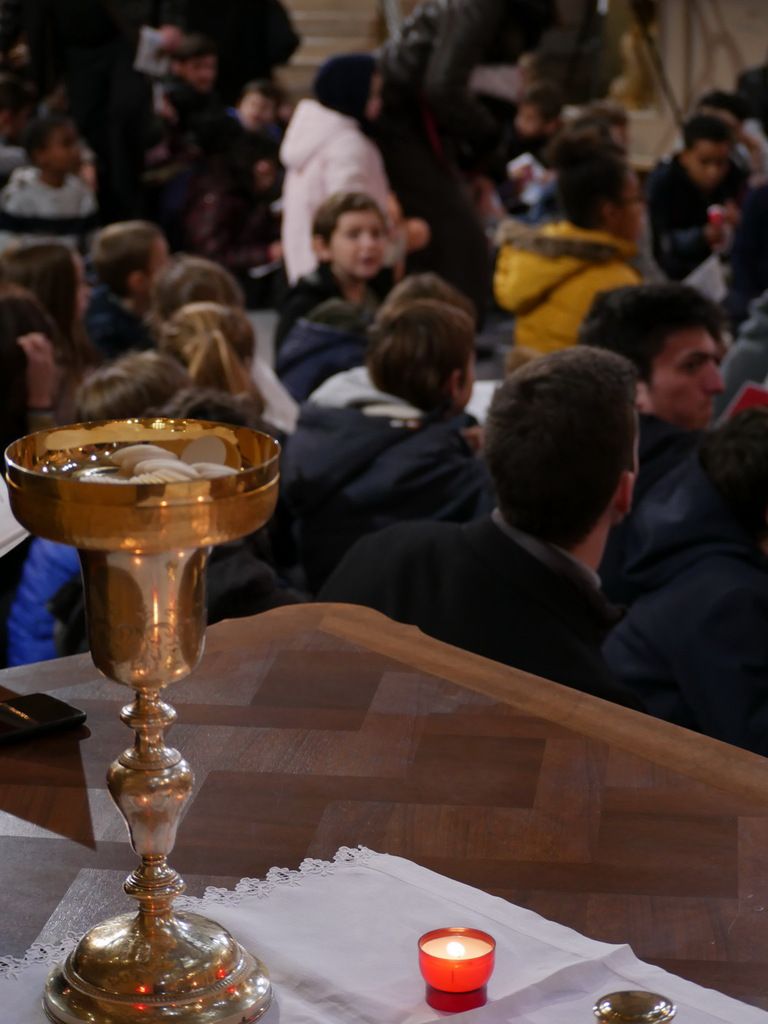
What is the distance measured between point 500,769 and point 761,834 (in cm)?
24

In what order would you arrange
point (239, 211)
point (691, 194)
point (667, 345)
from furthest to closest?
point (239, 211) < point (691, 194) < point (667, 345)

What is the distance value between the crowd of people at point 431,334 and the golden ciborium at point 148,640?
107cm

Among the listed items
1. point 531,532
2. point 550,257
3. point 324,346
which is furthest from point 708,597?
point 550,257

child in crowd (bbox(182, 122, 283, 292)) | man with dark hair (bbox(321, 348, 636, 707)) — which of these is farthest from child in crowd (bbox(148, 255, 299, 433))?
child in crowd (bbox(182, 122, 283, 292))

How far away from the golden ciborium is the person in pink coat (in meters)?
4.65

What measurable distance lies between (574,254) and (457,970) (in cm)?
415

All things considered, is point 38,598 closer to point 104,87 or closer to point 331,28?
point 104,87

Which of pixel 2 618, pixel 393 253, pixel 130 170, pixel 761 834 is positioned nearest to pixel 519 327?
pixel 393 253

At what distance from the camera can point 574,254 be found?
506 centimetres

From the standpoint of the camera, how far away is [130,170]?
8.17 metres

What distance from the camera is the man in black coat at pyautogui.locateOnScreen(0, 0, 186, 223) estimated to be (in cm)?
811

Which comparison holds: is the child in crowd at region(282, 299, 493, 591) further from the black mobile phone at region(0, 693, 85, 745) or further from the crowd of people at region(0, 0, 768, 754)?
the black mobile phone at region(0, 693, 85, 745)

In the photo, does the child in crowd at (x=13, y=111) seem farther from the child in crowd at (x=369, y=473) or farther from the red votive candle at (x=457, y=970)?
the red votive candle at (x=457, y=970)

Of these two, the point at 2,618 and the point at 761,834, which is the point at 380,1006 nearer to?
the point at 761,834
